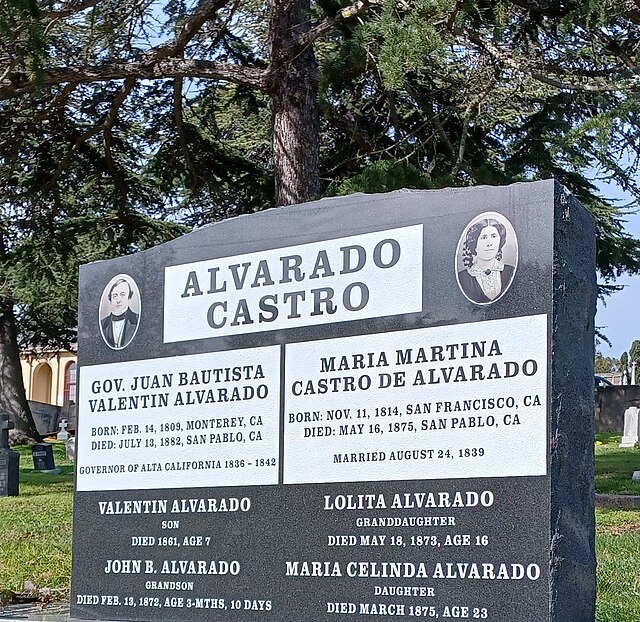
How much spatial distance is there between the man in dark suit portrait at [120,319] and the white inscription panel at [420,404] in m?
1.03

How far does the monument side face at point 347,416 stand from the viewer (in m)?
3.99

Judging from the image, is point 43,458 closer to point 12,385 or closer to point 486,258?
point 12,385

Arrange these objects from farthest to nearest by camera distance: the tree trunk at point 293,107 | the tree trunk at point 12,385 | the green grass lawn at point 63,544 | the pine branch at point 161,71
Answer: the tree trunk at point 12,385
the tree trunk at point 293,107
the pine branch at point 161,71
the green grass lawn at point 63,544

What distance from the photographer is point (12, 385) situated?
29078mm

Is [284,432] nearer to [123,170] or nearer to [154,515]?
[154,515]

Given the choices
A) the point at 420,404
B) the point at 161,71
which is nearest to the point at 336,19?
the point at 161,71

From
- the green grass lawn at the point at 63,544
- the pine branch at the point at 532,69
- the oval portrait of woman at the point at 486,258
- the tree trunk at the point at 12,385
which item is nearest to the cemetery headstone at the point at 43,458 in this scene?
the green grass lawn at the point at 63,544

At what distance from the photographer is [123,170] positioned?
1333cm

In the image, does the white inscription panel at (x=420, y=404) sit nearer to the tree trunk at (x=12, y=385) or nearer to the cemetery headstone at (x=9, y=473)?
the cemetery headstone at (x=9, y=473)

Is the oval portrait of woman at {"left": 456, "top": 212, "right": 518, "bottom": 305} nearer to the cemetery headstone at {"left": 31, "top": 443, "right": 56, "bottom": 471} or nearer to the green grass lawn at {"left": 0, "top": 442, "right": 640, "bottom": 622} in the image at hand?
the green grass lawn at {"left": 0, "top": 442, "right": 640, "bottom": 622}

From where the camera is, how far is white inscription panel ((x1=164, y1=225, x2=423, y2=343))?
174 inches

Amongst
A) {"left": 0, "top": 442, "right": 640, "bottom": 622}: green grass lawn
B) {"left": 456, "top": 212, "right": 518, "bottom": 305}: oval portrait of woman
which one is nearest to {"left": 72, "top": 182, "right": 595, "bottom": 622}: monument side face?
{"left": 456, "top": 212, "right": 518, "bottom": 305}: oval portrait of woman

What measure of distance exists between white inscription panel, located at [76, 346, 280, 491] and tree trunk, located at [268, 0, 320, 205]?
18.7ft

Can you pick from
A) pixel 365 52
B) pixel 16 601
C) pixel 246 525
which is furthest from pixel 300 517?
pixel 365 52
